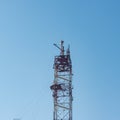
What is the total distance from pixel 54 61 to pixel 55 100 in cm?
858

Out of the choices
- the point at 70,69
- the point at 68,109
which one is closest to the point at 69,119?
the point at 68,109

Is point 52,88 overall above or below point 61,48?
below

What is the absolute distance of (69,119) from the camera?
141 m

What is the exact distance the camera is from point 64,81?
145750mm

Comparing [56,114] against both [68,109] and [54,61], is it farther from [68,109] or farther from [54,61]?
[54,61]

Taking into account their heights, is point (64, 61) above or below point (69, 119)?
above

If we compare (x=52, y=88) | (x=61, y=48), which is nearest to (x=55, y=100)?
(x=52, y=88)

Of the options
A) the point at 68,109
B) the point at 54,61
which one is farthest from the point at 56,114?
the point at 54,61

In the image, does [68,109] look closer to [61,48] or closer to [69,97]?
[69,97]

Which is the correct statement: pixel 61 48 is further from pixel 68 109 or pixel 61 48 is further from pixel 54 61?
pixel 68 109

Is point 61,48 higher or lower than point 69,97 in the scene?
higher

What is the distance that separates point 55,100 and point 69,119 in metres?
5.25

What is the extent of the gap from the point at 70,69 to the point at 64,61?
2.18 m

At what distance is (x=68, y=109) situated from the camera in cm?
14275
